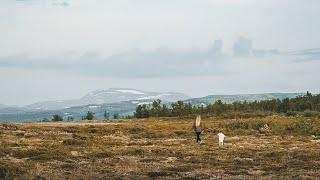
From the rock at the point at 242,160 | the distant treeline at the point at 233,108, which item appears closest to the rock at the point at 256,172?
the rock at the point at 242,160

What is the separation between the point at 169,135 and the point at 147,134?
10.2 ft

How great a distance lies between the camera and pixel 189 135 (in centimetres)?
7650

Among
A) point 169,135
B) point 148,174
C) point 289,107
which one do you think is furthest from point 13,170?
point 289,107

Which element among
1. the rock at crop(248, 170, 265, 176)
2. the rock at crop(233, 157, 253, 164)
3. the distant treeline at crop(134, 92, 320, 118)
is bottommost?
the rock at crop(248, 170, 265, 176)

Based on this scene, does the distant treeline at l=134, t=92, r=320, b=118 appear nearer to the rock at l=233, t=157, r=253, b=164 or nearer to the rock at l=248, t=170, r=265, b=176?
the rock at l=233, t=157, r=253, b=164

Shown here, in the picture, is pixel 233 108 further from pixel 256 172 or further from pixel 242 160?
pixel 256 172

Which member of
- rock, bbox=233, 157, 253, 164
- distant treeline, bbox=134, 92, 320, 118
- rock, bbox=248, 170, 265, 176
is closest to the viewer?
rock, bbox=248, 170, 265, 176

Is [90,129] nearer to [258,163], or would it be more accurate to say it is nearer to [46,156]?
[46,156]

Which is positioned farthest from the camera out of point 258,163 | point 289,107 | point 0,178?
point 289,107

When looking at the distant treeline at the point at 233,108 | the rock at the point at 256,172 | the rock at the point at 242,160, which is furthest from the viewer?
the distant treeline at the point at 233,108

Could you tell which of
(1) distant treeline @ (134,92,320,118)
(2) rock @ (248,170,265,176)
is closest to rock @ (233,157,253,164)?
(2) rock @ (248,170,265,176)

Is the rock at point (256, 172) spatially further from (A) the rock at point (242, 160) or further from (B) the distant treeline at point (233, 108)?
(B) the distant treeline at point (233, 108)

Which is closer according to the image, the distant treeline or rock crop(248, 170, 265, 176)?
rock crop(248, 170, 265, 176)

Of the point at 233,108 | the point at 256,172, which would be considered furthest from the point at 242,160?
the point at 233,108
